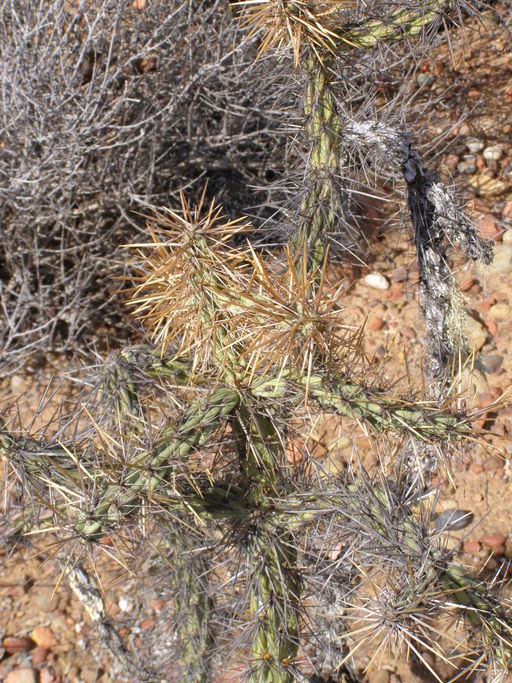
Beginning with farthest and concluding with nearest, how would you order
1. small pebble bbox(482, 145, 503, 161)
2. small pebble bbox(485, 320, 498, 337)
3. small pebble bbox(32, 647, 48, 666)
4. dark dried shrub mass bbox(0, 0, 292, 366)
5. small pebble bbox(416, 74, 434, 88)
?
1. small pebble bbox(416, 74, 434, 88)
2. small pebble bbox(482, 145, 503, 161)
3. small pebble bbox(485, 320, 498, 337)
4. dark dried shrub mass bbox(0, 0, 292, 366)
5. small pebble bbox(32, 647, 48, 666)

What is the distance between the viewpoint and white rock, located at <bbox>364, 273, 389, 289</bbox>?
2.86 meters

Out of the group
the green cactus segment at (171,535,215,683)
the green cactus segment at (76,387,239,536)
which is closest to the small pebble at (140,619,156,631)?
the green cactus segment at (171,535,215,683)

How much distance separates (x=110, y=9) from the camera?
8.72 ft

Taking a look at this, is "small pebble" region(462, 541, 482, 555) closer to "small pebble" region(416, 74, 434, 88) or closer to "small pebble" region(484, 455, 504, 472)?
"small pebble" region(484, 455, 504, 472)

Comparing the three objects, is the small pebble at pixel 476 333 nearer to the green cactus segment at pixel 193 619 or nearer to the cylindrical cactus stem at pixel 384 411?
the green cactus segment at pixel 193 619

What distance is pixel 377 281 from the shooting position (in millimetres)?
2867

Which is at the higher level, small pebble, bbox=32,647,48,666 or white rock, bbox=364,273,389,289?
white rock, bbox=364,273,389,289

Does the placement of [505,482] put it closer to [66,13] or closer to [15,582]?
[15,582]

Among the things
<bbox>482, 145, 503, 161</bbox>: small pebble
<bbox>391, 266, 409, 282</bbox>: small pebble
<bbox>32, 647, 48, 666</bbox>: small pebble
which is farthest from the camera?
<bbox>482, 145, 503, 161</bbox>: small pebble

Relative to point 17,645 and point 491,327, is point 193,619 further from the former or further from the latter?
point 491,327

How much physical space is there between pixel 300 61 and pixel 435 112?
207 centimetres

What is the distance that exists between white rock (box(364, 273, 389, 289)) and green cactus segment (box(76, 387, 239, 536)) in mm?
1724

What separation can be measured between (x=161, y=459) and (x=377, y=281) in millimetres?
1929

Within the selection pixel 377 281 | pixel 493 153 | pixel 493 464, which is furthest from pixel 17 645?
pixel 493 153
